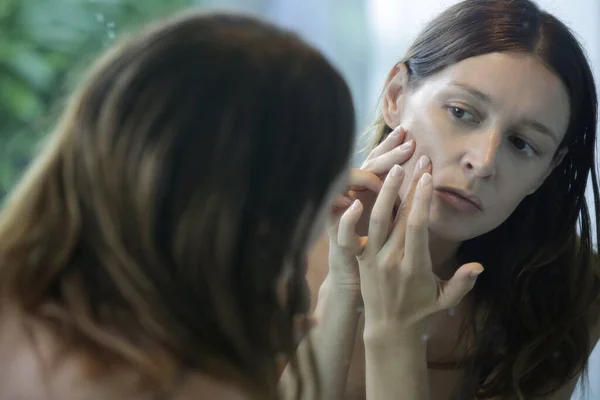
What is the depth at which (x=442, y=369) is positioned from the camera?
2.85 ft

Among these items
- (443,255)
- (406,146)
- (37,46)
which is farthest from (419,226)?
(37,46)

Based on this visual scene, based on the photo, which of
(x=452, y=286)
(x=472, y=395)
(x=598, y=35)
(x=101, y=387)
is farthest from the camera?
(x=598, y=35)

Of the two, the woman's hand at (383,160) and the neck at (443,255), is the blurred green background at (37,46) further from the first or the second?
the neck at (443,255)

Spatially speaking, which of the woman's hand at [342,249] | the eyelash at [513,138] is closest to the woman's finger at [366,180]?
the woman's hand at [342,249]

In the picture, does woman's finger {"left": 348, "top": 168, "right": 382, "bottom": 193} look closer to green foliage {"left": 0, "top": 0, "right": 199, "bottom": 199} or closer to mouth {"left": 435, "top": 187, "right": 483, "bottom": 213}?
mouth {"left": 435, "top": 187, "right": 483, "bottom": 213}

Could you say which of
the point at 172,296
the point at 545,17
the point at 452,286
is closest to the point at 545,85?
the point at 545,17

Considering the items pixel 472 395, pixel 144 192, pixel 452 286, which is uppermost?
pixel 144 192

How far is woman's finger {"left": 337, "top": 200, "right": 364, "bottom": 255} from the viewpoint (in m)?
0.72

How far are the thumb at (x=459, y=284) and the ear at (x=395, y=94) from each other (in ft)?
0.61

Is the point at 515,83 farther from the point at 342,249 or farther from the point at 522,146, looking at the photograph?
the point at 342,249

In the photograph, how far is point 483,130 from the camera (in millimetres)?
733

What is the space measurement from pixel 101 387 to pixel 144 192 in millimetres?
127

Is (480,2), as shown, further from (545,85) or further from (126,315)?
(126,315)

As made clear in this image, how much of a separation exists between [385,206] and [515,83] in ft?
0.59
